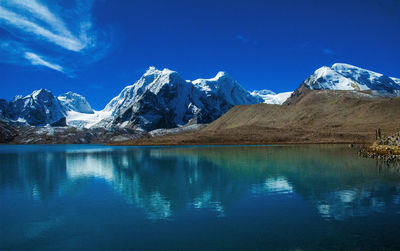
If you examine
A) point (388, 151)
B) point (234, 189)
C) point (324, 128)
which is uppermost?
point (324, 128)

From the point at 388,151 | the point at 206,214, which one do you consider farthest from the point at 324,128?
the point at 206,214

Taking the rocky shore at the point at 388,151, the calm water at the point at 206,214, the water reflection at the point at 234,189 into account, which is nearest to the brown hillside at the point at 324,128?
the rocky shore at the point at 388,151

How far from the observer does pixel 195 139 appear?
16988 centimetres

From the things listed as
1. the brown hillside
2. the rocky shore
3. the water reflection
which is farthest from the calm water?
the brown hillside

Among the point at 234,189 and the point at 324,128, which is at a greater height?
the point at 324,128

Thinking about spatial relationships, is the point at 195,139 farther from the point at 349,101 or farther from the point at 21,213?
the point at 21,213

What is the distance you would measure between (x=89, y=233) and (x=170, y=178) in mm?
19209

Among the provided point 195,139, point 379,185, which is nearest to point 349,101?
point 195,139

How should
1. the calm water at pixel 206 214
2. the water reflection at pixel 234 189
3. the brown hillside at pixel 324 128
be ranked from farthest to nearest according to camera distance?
the brown hillside at pixel 324 128, the water reflection at pixel 234 189, the calm water at pixel 206 214

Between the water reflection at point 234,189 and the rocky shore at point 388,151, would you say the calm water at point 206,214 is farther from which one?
the rocky shore at point 388,151

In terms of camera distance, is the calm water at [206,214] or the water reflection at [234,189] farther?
the water reflection at [234,189]

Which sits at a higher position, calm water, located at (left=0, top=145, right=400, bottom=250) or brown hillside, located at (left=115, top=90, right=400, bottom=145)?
brown hillside, located at (left=115, top=90, right=400, bottom=145)

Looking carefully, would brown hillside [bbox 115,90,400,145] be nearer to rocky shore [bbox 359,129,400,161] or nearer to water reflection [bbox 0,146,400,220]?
rocky shore [bbox 359,129,400,161]

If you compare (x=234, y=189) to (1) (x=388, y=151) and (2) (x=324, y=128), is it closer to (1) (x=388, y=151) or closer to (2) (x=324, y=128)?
(1) (x=388, y=151)
